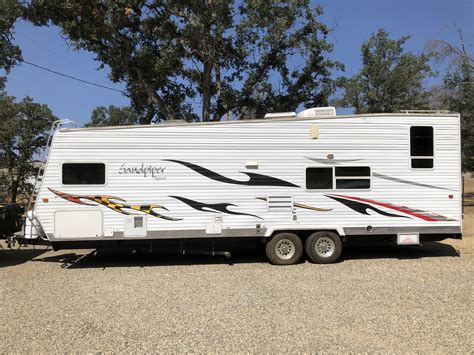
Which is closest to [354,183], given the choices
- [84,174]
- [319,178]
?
[319,178]

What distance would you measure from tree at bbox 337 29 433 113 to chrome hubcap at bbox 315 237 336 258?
13019 mm

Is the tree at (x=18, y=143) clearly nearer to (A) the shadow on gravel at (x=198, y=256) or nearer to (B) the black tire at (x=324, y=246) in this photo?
(A) the shadow on gravel at (x=198, y=256)

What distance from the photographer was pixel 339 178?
9.30 meters

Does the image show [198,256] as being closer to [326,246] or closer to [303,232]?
[303,232]

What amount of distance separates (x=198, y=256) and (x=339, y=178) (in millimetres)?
3649

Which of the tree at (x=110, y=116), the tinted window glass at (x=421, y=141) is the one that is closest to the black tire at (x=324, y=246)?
the tinted window glass at (x=421, y=141)

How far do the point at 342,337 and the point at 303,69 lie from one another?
12866 mm

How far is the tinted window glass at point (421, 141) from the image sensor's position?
9383mm

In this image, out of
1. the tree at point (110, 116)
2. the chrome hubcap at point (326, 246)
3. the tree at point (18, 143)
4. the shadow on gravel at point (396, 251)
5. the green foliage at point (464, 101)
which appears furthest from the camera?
the tree at point (110, 116)

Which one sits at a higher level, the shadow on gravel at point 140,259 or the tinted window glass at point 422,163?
the tinted window glass at point 422,163

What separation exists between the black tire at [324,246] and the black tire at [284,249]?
21 cm

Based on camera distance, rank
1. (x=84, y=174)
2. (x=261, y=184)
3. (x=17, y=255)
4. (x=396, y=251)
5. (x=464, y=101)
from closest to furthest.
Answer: (x=84, y=174) < (x=261, y=184) < (x=17, y=255) < (x=396, y=251) < (x=464, y=101)

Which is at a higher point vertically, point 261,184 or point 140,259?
point 261,184

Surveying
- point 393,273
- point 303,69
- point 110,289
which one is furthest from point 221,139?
point 303,69
